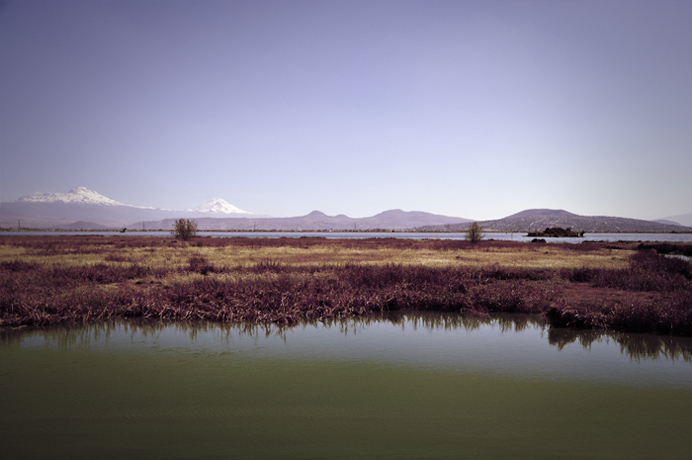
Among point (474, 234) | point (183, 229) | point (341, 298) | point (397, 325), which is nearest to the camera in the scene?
point (397, 325)

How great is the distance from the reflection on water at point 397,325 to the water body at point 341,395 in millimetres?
80

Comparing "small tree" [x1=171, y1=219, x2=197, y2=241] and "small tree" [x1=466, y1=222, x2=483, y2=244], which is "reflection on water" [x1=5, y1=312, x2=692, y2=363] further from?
"small tree" [x1=171, y1=219, x2=197, y2=241]

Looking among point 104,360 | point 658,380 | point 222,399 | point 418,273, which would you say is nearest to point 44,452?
point 222,399

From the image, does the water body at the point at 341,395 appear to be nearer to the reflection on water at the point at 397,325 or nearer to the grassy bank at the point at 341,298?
the reflection on water at the point at 397,325

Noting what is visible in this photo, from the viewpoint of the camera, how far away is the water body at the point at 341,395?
14.1ft

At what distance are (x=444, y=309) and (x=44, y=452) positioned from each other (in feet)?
35.7

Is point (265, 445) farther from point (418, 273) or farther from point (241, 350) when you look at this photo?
point (418, 273)

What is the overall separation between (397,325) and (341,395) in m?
5.12

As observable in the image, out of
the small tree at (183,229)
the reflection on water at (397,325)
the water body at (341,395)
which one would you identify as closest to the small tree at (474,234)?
the small tree at (183,229)

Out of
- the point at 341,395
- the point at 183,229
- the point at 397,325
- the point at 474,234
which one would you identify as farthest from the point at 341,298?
the point at 183,229

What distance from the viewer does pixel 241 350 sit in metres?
7.84

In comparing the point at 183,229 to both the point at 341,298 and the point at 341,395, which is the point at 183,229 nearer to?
the point at 341,298

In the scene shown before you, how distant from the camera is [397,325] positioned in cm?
1051

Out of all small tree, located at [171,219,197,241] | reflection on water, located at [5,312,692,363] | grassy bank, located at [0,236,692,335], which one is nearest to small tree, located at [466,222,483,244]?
→ grassy bank, located at [0,236,692,335]
